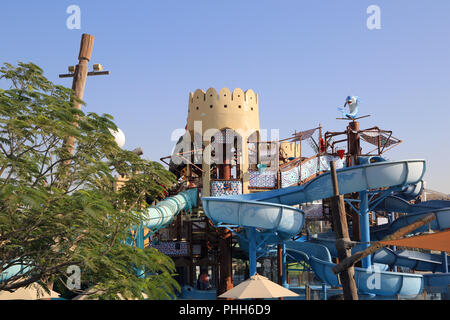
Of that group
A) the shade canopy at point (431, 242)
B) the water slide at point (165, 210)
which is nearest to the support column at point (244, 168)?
the water slide at point (165, 210)

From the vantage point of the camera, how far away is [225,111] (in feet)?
83.5

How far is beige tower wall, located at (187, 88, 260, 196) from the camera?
25.3m

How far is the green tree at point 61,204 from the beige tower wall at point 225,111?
1545 cm

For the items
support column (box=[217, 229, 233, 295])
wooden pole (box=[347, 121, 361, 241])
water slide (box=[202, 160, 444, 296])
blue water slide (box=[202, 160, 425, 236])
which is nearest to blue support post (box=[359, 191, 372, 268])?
water slide (box=[202, 160, 444, 296])

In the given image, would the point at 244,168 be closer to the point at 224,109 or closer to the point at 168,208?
the point at 224,109

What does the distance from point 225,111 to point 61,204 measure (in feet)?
58.2

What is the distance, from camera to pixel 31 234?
28.4ft

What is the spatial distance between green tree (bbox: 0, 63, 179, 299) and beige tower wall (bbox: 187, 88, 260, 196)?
15.4 m

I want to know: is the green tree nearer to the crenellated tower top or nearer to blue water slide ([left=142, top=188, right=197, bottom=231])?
blue water slide ([left=142, top=188, right=197, bottom=231])

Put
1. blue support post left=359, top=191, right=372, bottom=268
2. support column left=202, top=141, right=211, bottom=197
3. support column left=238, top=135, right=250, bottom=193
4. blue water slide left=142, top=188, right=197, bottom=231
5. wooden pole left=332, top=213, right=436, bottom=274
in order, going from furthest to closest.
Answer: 1. support column left=238, top=135, right=250, bottom=193
2. support column left=202, top=141, right=211, bottom=197
3. blue water slide left=142, top=188, right=197, bottom=231
4. blue support post left=359, top=191, right=372, bottom=268
5. wooden pole left=332, top=213, right=436, bottom=274

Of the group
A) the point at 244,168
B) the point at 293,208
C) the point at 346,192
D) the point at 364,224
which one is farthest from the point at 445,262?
the point at 244,168
